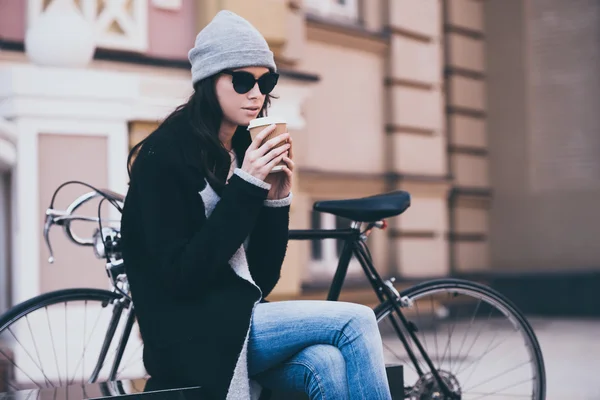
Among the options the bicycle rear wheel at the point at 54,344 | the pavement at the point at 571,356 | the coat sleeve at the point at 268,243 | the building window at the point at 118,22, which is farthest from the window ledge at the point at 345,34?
the coat sleeve at the point at 268,243

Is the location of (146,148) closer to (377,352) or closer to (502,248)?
(377,352)

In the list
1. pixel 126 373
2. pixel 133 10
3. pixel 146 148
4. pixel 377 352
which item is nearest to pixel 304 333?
pixel 377 352

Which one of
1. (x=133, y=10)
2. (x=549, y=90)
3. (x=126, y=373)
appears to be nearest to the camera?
(x=126, y=373)

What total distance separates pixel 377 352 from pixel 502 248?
8.46 m

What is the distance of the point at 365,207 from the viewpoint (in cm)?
321

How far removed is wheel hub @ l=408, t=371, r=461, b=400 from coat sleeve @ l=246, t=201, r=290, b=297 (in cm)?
91

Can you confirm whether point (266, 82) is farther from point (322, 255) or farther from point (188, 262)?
point (322, 255)

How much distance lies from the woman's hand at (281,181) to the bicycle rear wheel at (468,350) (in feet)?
2.84

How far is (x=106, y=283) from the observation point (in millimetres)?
4953

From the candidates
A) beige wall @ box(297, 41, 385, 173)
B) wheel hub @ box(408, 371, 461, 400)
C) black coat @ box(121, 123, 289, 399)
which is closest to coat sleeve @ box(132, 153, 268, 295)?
black coat @ box(121, 123, 289, 399)

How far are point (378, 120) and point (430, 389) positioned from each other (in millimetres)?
5821

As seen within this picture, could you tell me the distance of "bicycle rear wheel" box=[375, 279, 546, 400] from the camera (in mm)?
3365

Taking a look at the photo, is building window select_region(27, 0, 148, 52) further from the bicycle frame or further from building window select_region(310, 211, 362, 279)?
building window select_region(310, 211, 362, 279)

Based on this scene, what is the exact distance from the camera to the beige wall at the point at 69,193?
4805 millimetres
